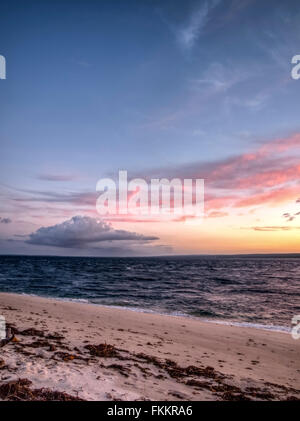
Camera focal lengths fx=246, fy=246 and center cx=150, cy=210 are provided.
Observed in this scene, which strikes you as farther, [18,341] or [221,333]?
[221,333]

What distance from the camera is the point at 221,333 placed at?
13.6 metres

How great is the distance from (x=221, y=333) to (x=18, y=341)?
10.2 m

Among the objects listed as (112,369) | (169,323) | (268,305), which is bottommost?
(268,305)

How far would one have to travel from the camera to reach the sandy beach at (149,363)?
5.70 meters

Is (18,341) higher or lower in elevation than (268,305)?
higher

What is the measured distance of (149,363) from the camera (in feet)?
25.3

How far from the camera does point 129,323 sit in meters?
14.6

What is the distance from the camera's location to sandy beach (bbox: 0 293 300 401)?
5699 mm
